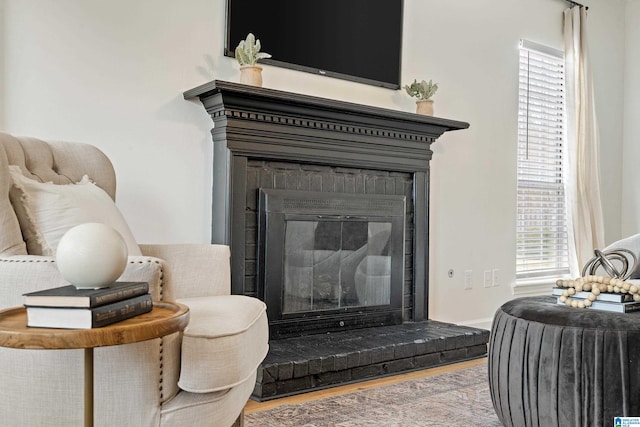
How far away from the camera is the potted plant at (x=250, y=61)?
2695 mm

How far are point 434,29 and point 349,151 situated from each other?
1149mm

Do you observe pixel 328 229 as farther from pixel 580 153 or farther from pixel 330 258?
pixel 580 153

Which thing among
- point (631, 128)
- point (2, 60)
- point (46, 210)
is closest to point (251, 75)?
Result: point (2, 60)

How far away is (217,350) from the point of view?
1346 mm

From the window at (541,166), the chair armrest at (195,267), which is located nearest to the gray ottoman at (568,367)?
the chair armrest at (195,267)

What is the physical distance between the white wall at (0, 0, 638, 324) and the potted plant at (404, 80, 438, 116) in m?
0.14

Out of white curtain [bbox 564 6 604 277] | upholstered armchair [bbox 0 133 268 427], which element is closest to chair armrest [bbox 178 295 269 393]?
upholstered armchair [bbox 0 133 268 427]

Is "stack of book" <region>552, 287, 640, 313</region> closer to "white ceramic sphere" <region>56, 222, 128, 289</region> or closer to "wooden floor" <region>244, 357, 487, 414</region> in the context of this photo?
"wooden floor" <region>244, 357, 487, 414</region>

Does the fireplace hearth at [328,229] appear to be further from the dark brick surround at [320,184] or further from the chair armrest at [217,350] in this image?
the chair armrest at [217,350]

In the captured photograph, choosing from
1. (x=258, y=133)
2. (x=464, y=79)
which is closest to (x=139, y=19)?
(x=258, y=133)

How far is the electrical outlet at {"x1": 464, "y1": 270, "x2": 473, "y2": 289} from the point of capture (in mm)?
3867

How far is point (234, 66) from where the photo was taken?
2895 millimetres

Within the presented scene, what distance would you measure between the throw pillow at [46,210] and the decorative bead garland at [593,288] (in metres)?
1.38

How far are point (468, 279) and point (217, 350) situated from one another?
9.24 ft
